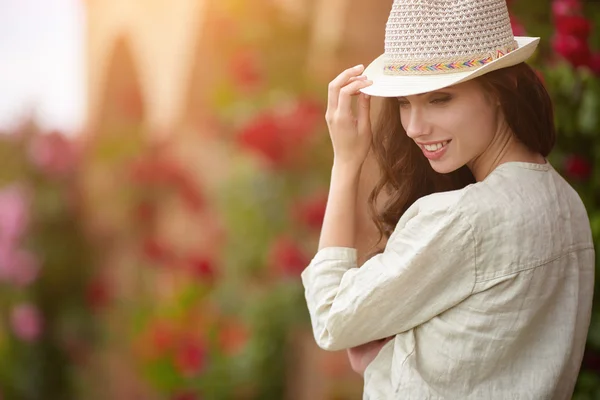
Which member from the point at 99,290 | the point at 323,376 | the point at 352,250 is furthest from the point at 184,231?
the point at 352,250

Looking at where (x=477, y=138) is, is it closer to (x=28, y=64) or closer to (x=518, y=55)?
(x=518, y=55)

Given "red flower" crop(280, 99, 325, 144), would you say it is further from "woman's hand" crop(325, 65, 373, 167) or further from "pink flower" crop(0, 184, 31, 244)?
"woman's hand" crop(325, 65, 373, 167)

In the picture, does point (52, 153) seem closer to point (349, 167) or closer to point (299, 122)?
point (299, 122)

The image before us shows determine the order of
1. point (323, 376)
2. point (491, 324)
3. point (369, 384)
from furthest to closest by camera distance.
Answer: point (323, 376) → point (369, 384) → point (491, 324)

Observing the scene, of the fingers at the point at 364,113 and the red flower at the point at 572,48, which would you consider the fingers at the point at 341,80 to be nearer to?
the fingers at the point at 364,113

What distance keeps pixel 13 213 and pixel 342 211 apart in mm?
2459

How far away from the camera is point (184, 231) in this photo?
3.62 metres

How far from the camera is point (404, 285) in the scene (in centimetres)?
116

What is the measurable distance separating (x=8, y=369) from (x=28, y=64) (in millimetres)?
1343

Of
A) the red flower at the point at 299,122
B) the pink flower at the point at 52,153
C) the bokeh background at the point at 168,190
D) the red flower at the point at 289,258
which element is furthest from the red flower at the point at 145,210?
the red flower at the point at 299,122

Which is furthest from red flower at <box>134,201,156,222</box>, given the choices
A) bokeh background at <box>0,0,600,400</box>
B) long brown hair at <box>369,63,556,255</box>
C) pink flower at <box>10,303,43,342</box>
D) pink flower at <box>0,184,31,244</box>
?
long brown hair at <box>369,63,556,255</box>

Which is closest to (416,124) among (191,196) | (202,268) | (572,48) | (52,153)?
(572,48)

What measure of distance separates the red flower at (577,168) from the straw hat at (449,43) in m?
1.07

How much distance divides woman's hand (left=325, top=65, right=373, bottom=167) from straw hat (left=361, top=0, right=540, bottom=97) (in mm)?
90
